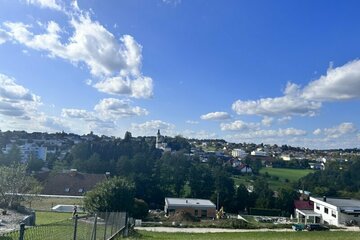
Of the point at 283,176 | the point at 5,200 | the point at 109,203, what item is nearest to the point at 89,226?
the point at 5,200

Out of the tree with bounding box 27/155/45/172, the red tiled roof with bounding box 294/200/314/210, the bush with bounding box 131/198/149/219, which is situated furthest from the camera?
the tree with bounding box 27/155/45/172

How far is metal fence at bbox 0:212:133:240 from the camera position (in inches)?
314

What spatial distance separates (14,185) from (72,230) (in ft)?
96.0

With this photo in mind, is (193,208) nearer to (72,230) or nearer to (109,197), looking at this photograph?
(109,197)

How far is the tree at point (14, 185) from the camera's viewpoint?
112 feet

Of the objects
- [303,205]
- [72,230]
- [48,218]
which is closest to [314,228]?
[303,205]

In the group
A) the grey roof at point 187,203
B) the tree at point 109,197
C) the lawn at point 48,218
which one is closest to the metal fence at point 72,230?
the lawn at point 48,218

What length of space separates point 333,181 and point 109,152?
178 ft

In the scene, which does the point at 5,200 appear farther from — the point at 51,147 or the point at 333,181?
the point at 51,147

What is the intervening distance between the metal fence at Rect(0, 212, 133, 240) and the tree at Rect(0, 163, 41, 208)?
2228cm

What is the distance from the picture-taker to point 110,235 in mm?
14281

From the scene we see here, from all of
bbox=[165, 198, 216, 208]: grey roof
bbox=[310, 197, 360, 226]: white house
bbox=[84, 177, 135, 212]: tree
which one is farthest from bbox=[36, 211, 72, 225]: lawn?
bbox=[310, 197, 360, 226]: white house

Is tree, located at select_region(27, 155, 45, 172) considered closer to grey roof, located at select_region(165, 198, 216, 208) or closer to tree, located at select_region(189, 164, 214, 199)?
tree, located at select_region(189, 164, 214, 199)

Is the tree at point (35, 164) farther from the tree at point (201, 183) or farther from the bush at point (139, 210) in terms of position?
the bush at point (139, 210)
